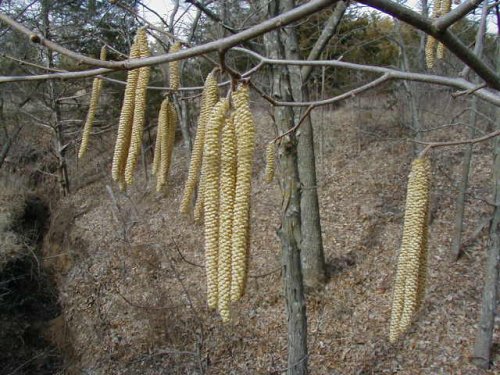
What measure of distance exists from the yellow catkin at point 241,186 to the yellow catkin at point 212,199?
1.8 inches

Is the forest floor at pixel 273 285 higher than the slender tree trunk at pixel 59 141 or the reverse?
the reverse

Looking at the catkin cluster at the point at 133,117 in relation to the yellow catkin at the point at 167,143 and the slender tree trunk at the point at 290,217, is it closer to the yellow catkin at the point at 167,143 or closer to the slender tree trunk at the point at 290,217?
the yellow catkin at the point at 167,143

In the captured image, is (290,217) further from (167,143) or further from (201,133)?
(201,133)

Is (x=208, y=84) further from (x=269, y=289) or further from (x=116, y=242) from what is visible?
(x=116, y=242)

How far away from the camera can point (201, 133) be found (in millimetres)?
1512

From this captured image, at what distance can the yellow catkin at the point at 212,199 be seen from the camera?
1.12m

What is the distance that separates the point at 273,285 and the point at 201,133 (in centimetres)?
624

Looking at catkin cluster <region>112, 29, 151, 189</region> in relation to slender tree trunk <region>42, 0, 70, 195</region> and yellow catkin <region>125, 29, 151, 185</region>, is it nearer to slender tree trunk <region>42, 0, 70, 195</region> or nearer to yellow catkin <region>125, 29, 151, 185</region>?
yellow catkin <region>125, 29, 151, 185</region>

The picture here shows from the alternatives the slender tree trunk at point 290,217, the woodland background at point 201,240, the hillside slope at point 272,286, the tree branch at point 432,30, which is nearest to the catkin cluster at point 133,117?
the tree branch at point 432,30

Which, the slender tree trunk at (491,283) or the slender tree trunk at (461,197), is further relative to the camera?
the slender tree trunk at (461,197)

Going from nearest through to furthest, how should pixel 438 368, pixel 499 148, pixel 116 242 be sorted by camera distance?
pixel 499 148 → pixel 438 368 → pixel 116 242

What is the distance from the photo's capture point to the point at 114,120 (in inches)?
536

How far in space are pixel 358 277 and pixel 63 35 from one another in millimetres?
10056

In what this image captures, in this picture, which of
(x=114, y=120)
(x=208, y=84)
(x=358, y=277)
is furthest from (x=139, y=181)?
(x=208, y=84)
